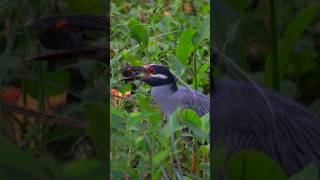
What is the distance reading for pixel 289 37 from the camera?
112cm

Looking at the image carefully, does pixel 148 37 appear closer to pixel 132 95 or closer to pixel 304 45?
pixel 132 95

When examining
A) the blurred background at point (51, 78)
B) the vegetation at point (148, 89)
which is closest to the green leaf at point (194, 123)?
the vegetation at point (148, 89)

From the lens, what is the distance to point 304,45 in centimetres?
115

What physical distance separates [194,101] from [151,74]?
60 mm

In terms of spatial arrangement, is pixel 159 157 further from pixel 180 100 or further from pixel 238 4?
pixel 238 4

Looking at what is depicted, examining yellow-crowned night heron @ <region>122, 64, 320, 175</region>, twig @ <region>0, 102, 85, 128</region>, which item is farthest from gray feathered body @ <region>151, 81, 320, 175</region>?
twig @ <region>0, 102, 85, 128</region>

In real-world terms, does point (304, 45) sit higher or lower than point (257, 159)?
Result: higher

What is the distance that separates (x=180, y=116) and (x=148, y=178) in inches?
3.3

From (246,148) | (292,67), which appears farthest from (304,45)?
(246,148)

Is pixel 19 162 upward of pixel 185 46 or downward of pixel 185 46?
downward

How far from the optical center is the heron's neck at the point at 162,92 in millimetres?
1093

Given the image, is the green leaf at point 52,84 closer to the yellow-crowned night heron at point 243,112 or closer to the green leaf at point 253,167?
the yellow-crowned night heron at point 243,112

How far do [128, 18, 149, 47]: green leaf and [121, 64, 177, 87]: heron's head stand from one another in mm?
29

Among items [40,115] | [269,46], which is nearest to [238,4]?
[269,46]
